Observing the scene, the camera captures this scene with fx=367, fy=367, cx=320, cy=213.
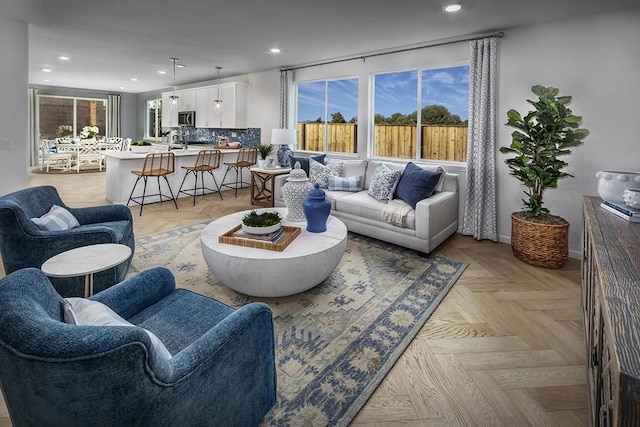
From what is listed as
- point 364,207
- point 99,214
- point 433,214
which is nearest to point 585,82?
point 433,214

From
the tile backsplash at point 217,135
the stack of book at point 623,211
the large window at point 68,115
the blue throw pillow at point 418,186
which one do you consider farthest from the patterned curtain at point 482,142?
the large window at point 68,115

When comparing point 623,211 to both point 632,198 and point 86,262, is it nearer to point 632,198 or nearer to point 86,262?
point 632,198

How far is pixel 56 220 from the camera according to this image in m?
2.84

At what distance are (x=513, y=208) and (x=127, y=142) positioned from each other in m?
10.7

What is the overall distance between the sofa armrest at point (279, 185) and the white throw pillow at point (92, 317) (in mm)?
4124

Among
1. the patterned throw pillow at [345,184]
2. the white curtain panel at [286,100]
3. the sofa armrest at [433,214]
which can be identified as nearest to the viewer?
the sofa armrest at [433,214]

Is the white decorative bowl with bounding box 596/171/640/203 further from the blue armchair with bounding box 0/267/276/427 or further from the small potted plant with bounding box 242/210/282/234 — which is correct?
the blue armchair with bounding box 0/267/276/427

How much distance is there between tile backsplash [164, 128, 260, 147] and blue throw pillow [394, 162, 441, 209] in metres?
4.41

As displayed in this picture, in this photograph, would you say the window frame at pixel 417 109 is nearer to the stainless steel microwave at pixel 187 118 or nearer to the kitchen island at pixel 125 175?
the kitchen island at pixel 125 175

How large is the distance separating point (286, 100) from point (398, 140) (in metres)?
2.49

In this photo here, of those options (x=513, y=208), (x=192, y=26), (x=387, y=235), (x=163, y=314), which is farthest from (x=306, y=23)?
(x=163, y=314)

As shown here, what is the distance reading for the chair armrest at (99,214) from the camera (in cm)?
321

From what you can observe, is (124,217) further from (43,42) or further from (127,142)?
(127,142)

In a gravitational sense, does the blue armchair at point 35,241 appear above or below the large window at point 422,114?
below
